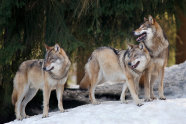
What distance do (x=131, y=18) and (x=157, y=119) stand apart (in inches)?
170

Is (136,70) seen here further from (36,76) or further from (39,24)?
(39,24)

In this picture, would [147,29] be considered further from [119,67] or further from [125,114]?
[125,114]

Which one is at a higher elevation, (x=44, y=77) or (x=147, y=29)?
(x=147, y=29)

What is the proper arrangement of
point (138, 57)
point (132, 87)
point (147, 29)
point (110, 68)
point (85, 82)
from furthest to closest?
point (85, 82) → point (110, 68) → point (147, 29) → point (132, 87) → point (138, 57)

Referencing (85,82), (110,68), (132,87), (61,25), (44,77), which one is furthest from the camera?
(61,25)

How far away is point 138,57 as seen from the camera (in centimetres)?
718

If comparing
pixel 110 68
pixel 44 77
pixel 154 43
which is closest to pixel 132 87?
pixel 110 68

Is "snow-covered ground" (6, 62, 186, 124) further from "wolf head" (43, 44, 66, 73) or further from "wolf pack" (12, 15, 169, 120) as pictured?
"wolf head" (43, 44, 66, 73)

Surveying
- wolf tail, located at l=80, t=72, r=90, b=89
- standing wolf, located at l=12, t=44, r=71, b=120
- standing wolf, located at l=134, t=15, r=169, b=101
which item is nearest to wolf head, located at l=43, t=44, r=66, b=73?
standing wolf, located at l=12, t=44, r=71, b=120

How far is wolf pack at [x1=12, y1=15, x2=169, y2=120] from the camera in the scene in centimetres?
730

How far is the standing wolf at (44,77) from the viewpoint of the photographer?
731 centimetres

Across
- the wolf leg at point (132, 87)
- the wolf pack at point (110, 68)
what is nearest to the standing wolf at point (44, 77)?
the wolf pack at point (110, 68)

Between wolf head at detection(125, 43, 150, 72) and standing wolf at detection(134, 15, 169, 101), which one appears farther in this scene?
standing wolf at detection(134, 15, 169, 101)

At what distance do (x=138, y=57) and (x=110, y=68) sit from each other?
2.95ft
